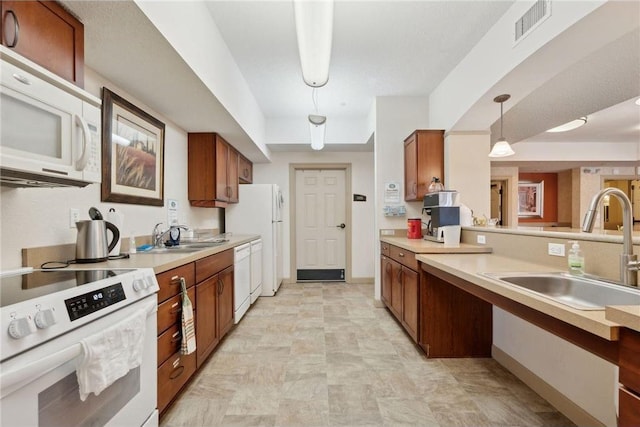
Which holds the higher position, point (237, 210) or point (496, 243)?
point (237, 210)

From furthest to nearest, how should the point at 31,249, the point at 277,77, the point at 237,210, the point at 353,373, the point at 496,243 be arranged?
the point at 237,210 → the point at 277,77 → the point at 496,243 → the point at 353,373 → the point at 31,249

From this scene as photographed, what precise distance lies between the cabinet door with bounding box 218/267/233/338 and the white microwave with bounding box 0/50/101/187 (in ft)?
4.78

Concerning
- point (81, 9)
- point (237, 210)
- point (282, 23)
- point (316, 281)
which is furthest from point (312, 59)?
point (316, 281)

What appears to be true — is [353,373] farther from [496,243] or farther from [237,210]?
[237,210]

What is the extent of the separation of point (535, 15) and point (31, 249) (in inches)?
127

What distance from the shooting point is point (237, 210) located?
430 centimetres

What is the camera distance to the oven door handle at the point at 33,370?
2.46 feet

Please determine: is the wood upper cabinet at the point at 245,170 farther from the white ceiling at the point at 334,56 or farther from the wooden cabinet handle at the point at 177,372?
the wooden cabinet handle at the point at 177,372

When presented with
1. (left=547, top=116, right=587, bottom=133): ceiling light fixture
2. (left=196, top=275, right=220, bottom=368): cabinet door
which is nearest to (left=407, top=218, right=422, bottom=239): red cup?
(left=196, top=275, right=220, bottom=368): cabinet door

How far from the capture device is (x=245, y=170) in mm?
4723

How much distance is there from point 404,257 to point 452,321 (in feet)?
2.21

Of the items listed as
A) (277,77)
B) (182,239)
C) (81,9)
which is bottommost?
(182,239)

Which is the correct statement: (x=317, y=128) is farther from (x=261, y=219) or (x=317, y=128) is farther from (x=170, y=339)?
(x=170, y=339)

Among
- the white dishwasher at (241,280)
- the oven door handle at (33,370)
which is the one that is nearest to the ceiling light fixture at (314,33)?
the oven door handle at (33,370)
